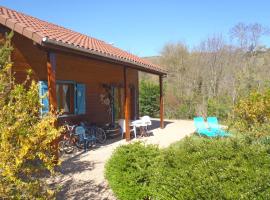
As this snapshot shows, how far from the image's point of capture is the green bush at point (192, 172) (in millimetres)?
3639

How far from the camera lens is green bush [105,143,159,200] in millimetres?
5168

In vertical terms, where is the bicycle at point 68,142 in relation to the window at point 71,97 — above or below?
below

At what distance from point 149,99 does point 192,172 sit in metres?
19.5

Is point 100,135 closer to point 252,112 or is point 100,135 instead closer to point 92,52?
point 92,52

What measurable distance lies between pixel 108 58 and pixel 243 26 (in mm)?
21242

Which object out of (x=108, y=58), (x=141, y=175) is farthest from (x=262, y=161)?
(x=108, y=58)

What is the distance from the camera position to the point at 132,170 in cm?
555

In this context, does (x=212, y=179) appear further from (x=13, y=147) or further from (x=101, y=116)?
(x=101, y=116)

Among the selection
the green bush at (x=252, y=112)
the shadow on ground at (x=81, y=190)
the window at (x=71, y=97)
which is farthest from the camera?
the window at (x=71, y=97)

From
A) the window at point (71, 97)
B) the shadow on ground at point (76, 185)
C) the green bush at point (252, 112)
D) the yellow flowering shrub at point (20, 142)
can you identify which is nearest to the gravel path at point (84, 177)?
the shadow on ground at point (76, 185)

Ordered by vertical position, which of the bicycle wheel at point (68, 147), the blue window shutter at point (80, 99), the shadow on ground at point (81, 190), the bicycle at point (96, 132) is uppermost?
the blue window shutter at point (80, 99)

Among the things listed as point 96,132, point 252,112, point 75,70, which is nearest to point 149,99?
point 75,70

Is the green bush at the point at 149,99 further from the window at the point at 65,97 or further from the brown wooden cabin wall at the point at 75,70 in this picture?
the window at the point at 65,97

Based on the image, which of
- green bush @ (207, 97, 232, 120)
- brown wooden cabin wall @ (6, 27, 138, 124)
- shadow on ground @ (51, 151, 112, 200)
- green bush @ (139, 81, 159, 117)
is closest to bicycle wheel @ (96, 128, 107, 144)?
brown wooden cabin wall @ (6, 27, 138, 124)
